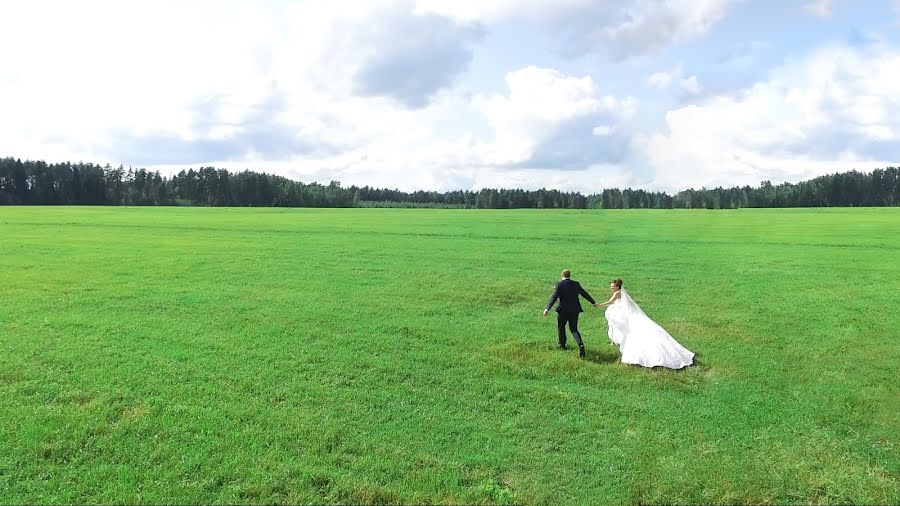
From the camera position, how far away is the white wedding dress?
17531 mm

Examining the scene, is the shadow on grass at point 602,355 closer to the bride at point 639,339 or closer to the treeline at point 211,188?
the bride at point 639,339

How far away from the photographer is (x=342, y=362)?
17.3 metres

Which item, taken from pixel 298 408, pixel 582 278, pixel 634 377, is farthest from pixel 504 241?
pixel 298 408

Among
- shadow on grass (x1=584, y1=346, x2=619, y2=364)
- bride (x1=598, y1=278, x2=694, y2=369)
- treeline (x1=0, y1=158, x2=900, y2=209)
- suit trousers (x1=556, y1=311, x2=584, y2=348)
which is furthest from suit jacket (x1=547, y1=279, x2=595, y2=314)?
treeline (x1=0, y1=158, x2=900, y2=209)

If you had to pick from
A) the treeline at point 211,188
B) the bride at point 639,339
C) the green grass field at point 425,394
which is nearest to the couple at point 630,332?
the bride at point 639,339

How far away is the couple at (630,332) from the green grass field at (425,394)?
1.79 ft

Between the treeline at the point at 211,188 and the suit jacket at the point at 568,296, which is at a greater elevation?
the treeline at the point at 211,188

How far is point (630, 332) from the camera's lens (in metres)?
18.3

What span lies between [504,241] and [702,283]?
941 inches

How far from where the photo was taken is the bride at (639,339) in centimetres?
1755

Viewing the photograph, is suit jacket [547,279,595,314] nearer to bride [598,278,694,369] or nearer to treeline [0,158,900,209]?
bride [598,278,694,369]

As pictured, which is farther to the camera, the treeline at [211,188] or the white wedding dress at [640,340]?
the treeline at [211,188]

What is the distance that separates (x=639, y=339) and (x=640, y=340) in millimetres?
44

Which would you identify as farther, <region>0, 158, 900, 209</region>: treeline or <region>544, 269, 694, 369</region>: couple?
<region>0, 158, 900, 209</region>: treeline
